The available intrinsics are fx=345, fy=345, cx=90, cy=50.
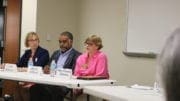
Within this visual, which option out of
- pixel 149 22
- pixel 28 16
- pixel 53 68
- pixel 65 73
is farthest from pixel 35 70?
pixel 28 16

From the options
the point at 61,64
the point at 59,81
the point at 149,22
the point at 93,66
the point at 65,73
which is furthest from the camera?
the point at 61,64

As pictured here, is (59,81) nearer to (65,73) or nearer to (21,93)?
(65,73)

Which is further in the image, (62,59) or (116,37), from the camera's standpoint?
(116,37)

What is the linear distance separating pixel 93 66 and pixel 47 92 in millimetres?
770

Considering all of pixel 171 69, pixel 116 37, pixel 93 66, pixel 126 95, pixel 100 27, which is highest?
pixel 100 27

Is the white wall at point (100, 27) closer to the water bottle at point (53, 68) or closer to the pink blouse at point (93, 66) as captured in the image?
the pink blouse at point (93, 66)

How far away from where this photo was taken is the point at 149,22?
13.7ft

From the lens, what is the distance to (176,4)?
151 inches

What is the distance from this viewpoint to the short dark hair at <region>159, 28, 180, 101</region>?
374 millimetres

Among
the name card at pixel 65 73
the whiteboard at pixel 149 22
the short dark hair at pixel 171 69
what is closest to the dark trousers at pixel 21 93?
the name card at pixel 65 73

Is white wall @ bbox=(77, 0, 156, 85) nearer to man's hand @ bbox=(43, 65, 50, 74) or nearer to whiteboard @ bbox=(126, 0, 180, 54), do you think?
whiteboard @ bbox=(126, 0, 180, 54)

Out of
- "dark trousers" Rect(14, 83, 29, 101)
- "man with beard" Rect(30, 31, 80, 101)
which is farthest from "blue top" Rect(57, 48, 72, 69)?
"dark trousers" Rect(14, 83, 29, 101)

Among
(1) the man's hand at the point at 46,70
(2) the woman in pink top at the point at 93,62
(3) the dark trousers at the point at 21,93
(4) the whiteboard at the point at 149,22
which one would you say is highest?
(4) the whiteboard at the point at 149,22

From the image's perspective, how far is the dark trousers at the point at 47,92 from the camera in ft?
13.8
